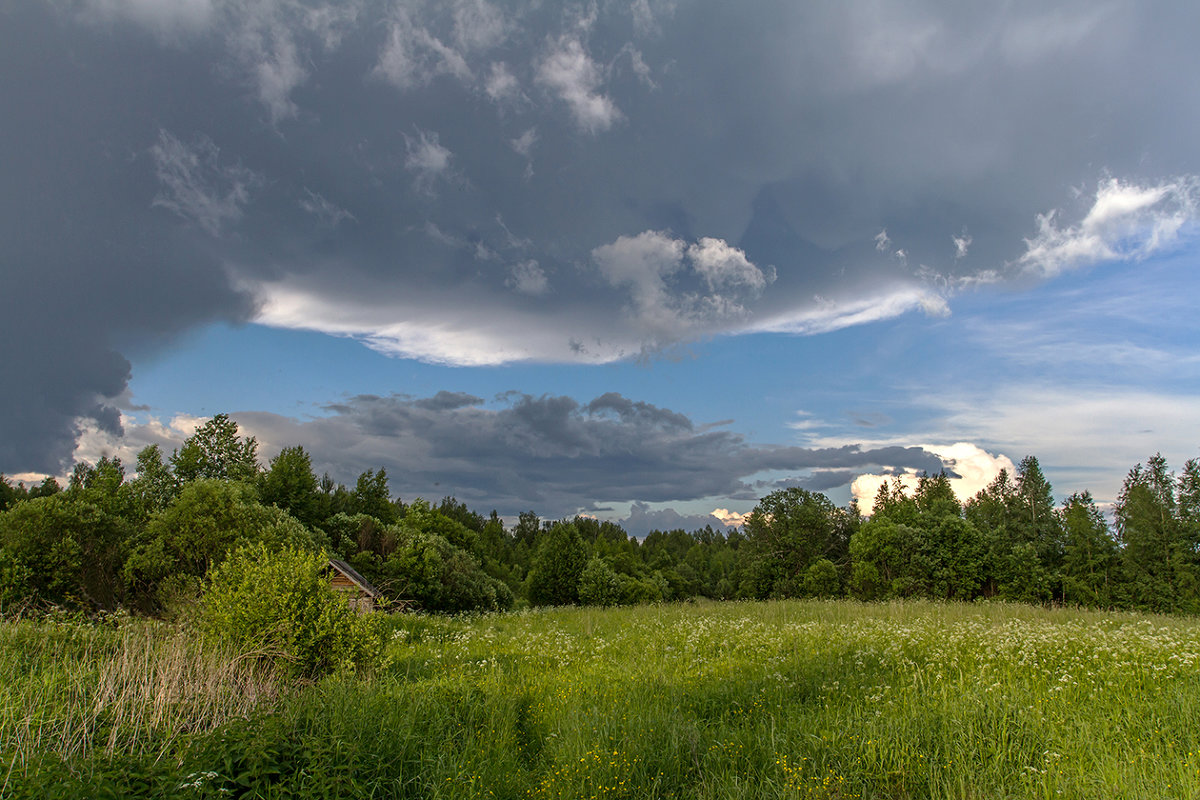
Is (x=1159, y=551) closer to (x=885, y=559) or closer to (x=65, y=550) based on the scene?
(x=885, y=559)

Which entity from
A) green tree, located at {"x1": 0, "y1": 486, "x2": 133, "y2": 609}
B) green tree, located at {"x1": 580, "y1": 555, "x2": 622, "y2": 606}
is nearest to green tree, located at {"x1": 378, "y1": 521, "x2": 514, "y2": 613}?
green tree, located at {"x1": 580, "y1": 555, "x2": 622, "y2": 606}

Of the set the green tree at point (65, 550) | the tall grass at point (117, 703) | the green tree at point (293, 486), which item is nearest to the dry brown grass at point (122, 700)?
the tall grass at point (117, 703)

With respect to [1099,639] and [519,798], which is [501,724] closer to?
[519,798]

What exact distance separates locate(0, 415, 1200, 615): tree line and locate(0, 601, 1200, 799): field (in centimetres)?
1851

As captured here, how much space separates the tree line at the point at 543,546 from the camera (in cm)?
2808

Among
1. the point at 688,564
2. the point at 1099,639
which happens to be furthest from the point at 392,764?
the point at 688,564

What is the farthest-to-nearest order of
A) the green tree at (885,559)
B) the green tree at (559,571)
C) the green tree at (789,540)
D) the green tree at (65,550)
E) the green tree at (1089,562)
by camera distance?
1. the green tree at (789,540)
2. the green tree at (559,571)
3. the green tree at (885,559)
4. the green tree at (1089,562)
5. the green tree at (65,550)

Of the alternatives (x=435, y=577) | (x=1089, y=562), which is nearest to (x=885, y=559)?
(x=1089, y=562)

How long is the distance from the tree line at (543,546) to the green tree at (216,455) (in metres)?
0.09

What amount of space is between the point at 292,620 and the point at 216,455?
37539 millimetres

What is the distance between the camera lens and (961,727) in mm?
7039

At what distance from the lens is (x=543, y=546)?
51.4 metres

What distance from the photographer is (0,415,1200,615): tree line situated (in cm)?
2808

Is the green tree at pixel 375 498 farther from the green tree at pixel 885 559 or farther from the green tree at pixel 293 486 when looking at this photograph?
the green tree at pixel 885 559
